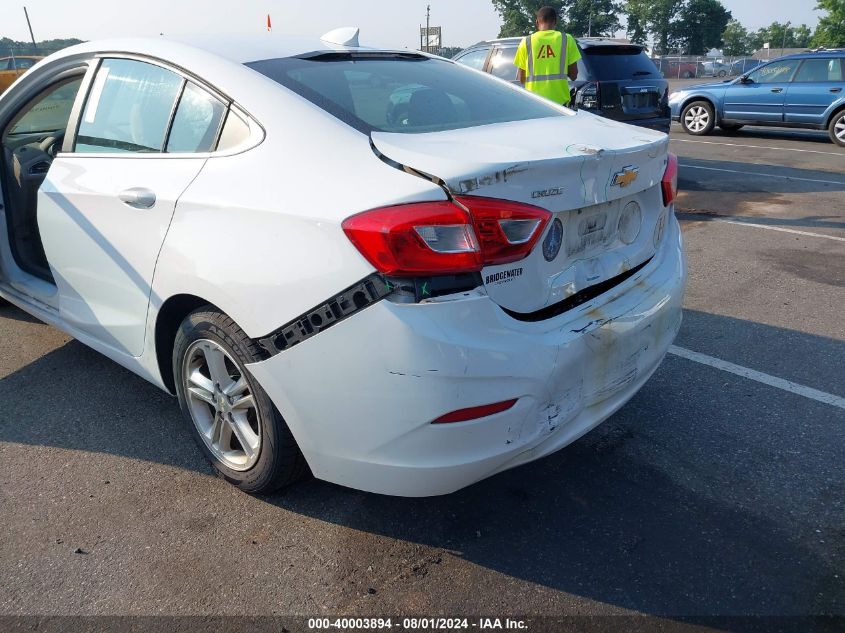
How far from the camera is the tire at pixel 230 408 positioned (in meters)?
2.41

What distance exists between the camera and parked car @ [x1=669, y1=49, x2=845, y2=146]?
502 inches

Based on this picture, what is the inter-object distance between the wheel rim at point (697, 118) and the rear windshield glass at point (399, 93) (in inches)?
495

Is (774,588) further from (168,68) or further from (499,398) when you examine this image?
(168,68)

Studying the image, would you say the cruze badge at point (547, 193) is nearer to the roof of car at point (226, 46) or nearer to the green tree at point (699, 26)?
the roof of car at point (226, 46)

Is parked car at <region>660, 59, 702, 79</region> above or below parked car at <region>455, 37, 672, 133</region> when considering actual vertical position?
below

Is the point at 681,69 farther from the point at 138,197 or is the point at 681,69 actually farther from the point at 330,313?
the point at 330,313

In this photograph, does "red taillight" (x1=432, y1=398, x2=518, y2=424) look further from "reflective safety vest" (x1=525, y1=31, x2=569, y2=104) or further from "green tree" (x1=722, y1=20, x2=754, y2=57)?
"green tree" (x1=722, y1=20, x2=754, y2=57)

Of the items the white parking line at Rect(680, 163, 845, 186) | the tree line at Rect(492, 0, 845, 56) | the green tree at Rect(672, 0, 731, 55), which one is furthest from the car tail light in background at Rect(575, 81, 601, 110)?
Result: the green tree at Rect(672, 0, 731, 55)

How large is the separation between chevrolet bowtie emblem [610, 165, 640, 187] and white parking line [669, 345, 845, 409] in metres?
1.49

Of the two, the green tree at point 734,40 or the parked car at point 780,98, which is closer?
the parked car at point 780,98

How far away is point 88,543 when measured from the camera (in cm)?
251

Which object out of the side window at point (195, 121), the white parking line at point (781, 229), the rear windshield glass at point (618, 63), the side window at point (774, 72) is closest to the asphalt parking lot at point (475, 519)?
the side window at point (195, 121)

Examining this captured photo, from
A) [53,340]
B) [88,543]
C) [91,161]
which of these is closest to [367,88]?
[91,161]

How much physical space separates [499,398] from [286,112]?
116 centimetres
